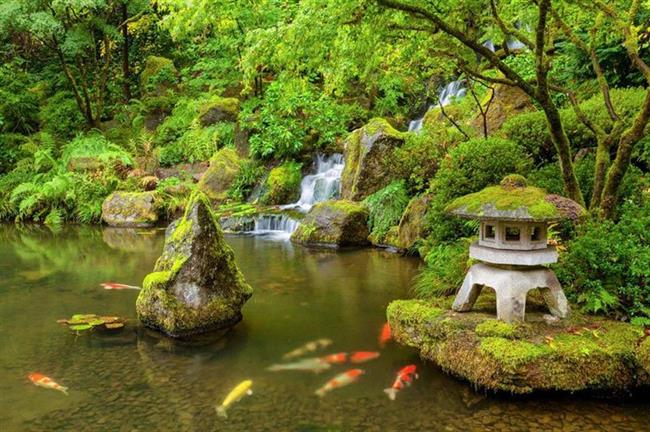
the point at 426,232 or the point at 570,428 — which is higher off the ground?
the point at 426,232

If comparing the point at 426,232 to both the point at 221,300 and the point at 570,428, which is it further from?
the point at 570,428

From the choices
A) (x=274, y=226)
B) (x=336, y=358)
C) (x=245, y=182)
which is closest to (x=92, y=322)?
(x=336, y=358)

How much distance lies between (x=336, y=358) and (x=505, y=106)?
8300 millimetres

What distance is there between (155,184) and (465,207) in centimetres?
1590

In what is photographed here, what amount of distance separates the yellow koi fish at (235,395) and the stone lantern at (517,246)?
2825mm

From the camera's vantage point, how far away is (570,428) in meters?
4.82

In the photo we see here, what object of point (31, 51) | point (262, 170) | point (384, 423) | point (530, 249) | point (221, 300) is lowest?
point (384, 423)

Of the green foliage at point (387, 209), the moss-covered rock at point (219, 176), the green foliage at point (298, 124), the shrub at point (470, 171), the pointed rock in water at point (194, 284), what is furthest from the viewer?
the moss-covered rock at point (219, 176)

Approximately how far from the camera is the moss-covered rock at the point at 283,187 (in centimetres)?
1780

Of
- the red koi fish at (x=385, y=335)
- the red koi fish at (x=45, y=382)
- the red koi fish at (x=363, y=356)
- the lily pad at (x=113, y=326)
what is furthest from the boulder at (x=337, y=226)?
the red koi fish at (x=45, y=382)

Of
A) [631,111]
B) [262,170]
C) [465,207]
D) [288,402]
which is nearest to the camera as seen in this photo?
[288,402]

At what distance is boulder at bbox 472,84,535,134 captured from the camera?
1226 cm

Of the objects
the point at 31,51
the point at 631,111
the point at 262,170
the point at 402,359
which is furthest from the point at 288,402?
the point at 31,51

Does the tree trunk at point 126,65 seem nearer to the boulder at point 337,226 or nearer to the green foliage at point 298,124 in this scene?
the green foliage at point 298,124
